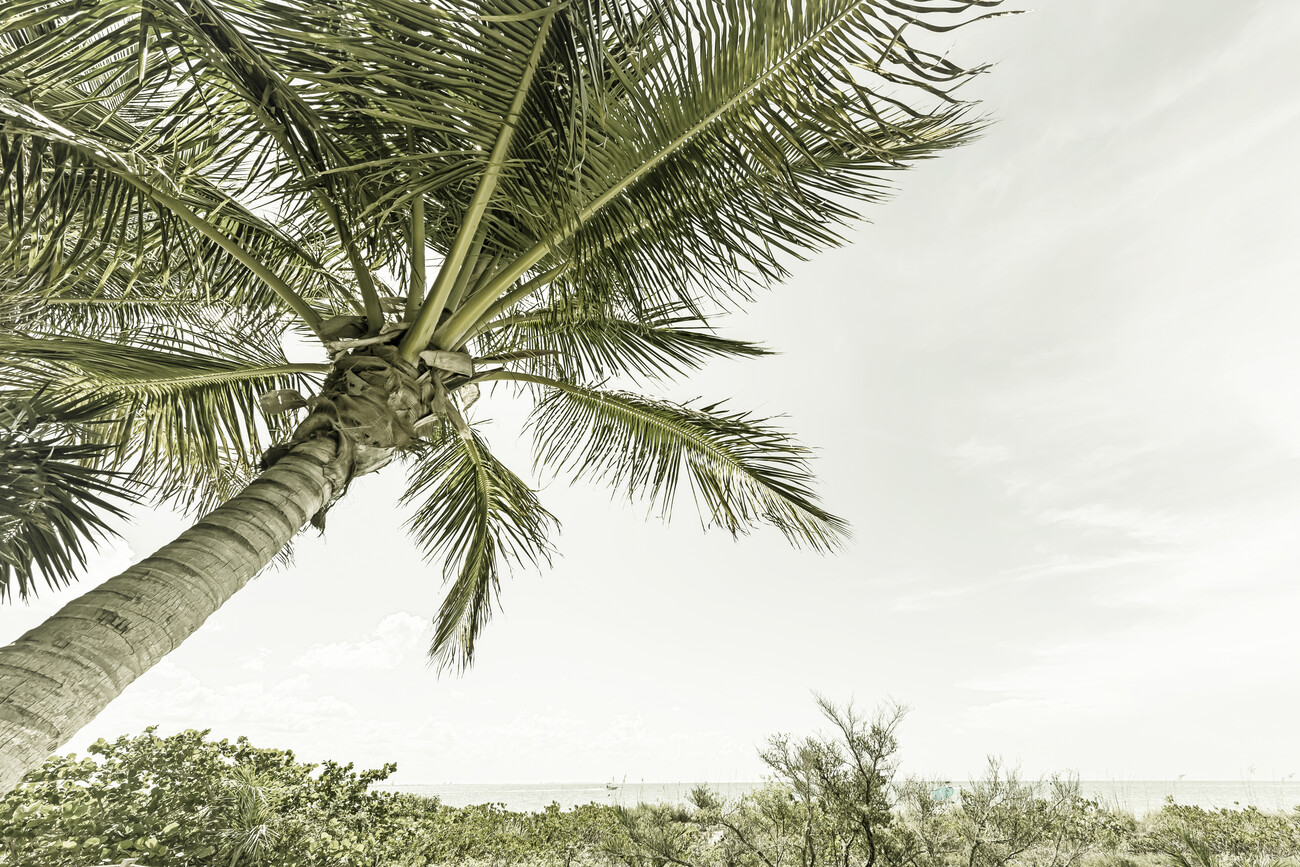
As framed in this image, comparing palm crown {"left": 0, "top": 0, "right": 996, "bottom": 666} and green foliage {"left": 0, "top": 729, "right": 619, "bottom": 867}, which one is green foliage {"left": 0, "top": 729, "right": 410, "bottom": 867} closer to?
green foliage {"left": 0, "top": 729, "right": 619, "bottom": 867}

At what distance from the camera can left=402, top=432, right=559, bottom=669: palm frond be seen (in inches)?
197

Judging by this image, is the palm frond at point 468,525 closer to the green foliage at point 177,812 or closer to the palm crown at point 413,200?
the palm crown at point 413,200

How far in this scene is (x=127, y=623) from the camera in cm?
181

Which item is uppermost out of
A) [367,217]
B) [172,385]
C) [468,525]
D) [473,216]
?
[473,216]

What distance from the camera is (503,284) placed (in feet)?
10.3

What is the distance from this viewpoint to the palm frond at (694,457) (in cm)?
433

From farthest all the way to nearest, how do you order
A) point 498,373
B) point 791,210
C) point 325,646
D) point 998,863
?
point 325,646, point 998,863, point 498,373, point 791,210

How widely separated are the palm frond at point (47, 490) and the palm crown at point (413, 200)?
0.01 meters

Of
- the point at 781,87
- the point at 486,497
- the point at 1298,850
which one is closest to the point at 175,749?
the point at 486,497

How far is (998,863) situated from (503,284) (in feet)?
26.3

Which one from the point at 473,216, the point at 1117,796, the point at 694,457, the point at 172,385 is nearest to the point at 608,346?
the point at 694,457

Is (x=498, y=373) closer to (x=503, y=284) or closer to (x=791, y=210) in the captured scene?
(x=503, y=284)

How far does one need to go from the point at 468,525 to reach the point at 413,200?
2927 millimetres

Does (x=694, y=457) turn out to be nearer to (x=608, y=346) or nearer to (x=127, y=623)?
(x=608, y=346)
